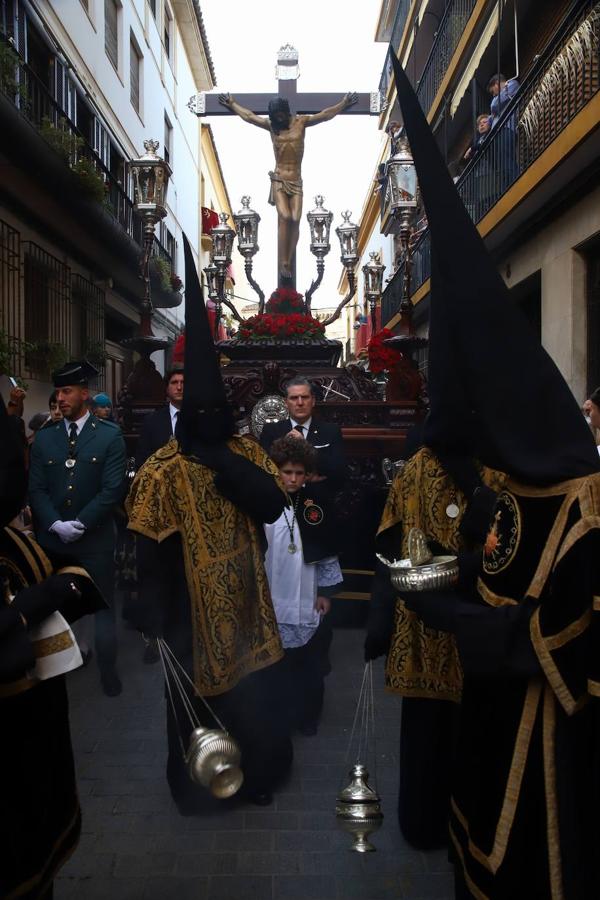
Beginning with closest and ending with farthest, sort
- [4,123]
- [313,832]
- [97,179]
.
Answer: [313,832] → [4,123] → [97,179]

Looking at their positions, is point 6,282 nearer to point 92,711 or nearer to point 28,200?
point 28,200

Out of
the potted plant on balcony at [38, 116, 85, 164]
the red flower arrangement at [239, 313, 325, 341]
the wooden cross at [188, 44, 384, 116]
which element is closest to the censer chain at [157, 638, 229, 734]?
the red flower arrangement at [239, 313, 325, 341]

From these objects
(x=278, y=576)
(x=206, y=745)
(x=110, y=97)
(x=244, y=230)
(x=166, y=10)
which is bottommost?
(x=206, y=745)

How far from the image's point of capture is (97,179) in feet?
37.4

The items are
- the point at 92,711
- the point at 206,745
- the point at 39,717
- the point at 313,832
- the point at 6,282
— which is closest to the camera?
the point at 39,717

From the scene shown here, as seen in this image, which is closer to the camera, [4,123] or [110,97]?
[4,123]

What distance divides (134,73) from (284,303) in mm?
13359

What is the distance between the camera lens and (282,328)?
870 cm

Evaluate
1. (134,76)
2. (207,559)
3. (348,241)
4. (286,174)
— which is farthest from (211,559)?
(134,76)

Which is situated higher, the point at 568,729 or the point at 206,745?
the point at 568,729

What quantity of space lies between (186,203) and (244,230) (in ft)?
58.5

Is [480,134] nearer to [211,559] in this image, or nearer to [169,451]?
[169,451]

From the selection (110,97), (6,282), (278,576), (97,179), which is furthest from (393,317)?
(278,576)

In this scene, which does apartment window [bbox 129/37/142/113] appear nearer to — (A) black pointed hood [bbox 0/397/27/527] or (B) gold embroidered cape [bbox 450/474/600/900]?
(A) black pointed hood [bbox 0/397/27/527]
